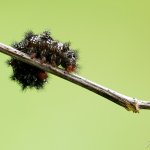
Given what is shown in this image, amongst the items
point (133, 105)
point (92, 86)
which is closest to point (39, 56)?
point (92, 86)

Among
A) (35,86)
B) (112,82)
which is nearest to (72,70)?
(35,86)

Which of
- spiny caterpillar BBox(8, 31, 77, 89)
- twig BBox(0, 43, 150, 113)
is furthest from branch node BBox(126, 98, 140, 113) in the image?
spiny caterpillar BBox(8, 31, 77, 89)

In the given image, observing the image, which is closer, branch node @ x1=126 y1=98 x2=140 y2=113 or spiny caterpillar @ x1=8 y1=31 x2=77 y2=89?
branch node @ x1=126 y1=98 x2=140 y2=113

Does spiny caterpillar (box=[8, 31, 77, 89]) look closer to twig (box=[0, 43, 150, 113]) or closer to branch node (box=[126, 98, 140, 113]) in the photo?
twig (box=[0, 43, 150, 113])

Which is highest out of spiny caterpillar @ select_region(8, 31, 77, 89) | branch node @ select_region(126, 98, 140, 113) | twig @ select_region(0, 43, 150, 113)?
spiny caterpillar @ select_region(8, 31, 77, 89)

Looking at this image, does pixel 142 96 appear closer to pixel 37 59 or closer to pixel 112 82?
pixel 112 82

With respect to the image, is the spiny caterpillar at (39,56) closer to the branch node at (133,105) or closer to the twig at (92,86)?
the twig at (92,86)

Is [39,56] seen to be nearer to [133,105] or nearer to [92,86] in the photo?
[92,86]
